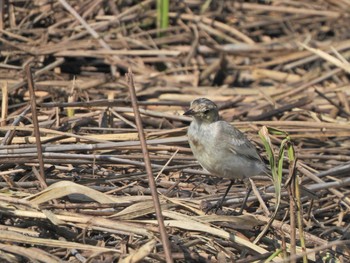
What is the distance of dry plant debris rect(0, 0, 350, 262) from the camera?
16.6ft

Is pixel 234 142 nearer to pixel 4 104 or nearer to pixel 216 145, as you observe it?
pixel 216 145

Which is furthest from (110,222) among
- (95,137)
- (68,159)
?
(95,137)

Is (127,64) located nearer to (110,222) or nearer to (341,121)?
(341,121)

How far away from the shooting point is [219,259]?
499cm

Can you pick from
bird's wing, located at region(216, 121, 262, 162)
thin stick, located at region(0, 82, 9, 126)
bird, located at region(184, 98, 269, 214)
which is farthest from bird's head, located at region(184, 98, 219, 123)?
thin stick, located at region(0, 82, 9, 126)

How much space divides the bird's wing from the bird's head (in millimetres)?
105

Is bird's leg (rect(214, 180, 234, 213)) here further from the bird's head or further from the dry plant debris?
the bird's head

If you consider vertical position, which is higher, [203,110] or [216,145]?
[203,110]

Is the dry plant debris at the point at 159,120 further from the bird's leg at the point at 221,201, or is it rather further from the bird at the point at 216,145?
the bird at the point at 216,145

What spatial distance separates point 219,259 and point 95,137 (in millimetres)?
2096

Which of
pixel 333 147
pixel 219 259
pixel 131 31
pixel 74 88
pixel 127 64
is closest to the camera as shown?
pixel 219 259

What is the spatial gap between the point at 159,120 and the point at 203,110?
1.77 m

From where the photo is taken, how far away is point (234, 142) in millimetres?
5898

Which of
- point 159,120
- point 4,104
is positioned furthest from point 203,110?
point 4,104
